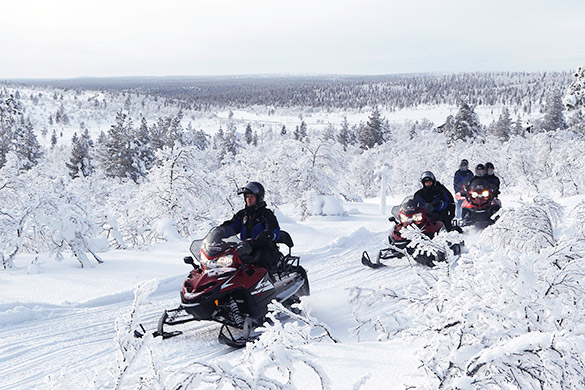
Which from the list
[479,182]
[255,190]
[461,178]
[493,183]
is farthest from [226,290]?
[461,178]

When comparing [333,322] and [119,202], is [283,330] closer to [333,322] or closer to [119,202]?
[333,322]

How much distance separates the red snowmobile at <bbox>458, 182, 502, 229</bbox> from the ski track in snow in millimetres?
4174

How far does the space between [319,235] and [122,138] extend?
31.5 metres

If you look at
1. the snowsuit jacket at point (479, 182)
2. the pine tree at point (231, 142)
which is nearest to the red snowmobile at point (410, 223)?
the snowsuit jacket at point (479, 182)

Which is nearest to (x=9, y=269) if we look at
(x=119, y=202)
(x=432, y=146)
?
(x=119, y=202)

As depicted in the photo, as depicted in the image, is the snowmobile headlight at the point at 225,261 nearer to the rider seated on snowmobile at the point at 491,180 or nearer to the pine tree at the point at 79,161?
the rider seated on snowmobile at the point at 491,180

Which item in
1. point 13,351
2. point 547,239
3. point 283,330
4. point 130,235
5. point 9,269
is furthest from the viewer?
point 130,235

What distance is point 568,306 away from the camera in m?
2.42

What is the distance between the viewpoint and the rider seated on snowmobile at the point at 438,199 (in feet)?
30.0

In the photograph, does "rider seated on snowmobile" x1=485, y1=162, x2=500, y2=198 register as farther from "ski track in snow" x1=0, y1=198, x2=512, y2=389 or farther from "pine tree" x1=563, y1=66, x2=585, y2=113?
"ski track in snow" x1=0, y1=198, x2=512, y2=389

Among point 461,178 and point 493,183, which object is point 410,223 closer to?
point 493,183

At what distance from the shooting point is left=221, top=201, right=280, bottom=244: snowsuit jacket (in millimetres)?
6234

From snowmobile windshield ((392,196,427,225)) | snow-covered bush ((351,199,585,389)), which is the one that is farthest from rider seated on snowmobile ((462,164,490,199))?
snow-covered bush ((351,199,585,389))

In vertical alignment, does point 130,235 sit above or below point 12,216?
below
